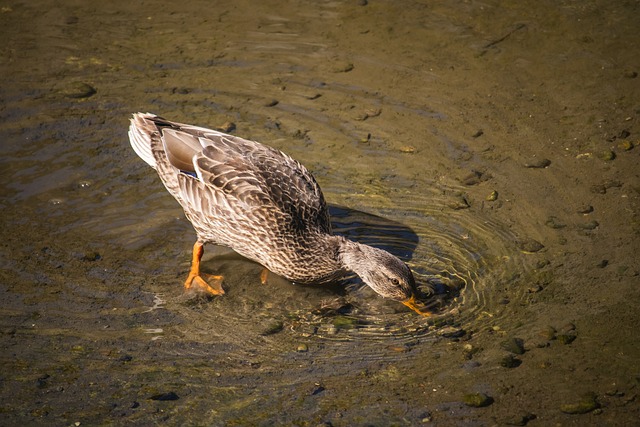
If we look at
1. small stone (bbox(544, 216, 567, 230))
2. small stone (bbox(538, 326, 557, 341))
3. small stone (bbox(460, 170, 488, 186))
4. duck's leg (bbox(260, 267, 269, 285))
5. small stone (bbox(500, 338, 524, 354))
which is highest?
small stone (bbox(460, 170, 488, 186))

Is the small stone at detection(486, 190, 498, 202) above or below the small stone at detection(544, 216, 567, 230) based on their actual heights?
above

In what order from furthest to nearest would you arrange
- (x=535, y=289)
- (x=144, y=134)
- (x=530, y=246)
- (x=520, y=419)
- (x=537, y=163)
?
1. (x=537, y=163)
2. (x=144, y=134)
3. (x=530, y=246)
4. (x=535, y=289)
5. (x=520, y=419)

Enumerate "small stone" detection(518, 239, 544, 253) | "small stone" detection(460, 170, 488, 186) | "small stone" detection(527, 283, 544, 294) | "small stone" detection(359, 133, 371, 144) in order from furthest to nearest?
"small stone" detection(359, 133, 371, 144) → "small stone" detection(460, 170, 488, 186) → "small stone" detection(518, 239, 544, 253) → "small stone" detection(527, 283, 544, 294)

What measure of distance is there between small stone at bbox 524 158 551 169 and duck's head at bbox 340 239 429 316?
7.58 feet

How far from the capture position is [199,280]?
6055 mm

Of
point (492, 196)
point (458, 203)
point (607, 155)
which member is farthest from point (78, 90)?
point (607, 155)

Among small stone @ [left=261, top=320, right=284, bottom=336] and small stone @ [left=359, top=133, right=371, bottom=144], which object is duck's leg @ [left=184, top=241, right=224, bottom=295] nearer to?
small stone @ [left=261, top=320, right=284, bottom=336]

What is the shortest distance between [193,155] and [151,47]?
10.5 feet

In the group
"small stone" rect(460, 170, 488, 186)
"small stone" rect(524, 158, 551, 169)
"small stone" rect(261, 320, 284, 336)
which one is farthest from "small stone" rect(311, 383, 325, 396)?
"small stone" rect(524, 158, 551, 169)

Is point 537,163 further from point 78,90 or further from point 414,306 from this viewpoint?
point 78,90

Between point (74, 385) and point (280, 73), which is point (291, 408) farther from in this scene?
point (280, 73)

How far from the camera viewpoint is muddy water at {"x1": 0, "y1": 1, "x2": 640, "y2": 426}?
492 cm

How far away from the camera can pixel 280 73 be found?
8508mm

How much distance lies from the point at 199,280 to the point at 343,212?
1581mm
